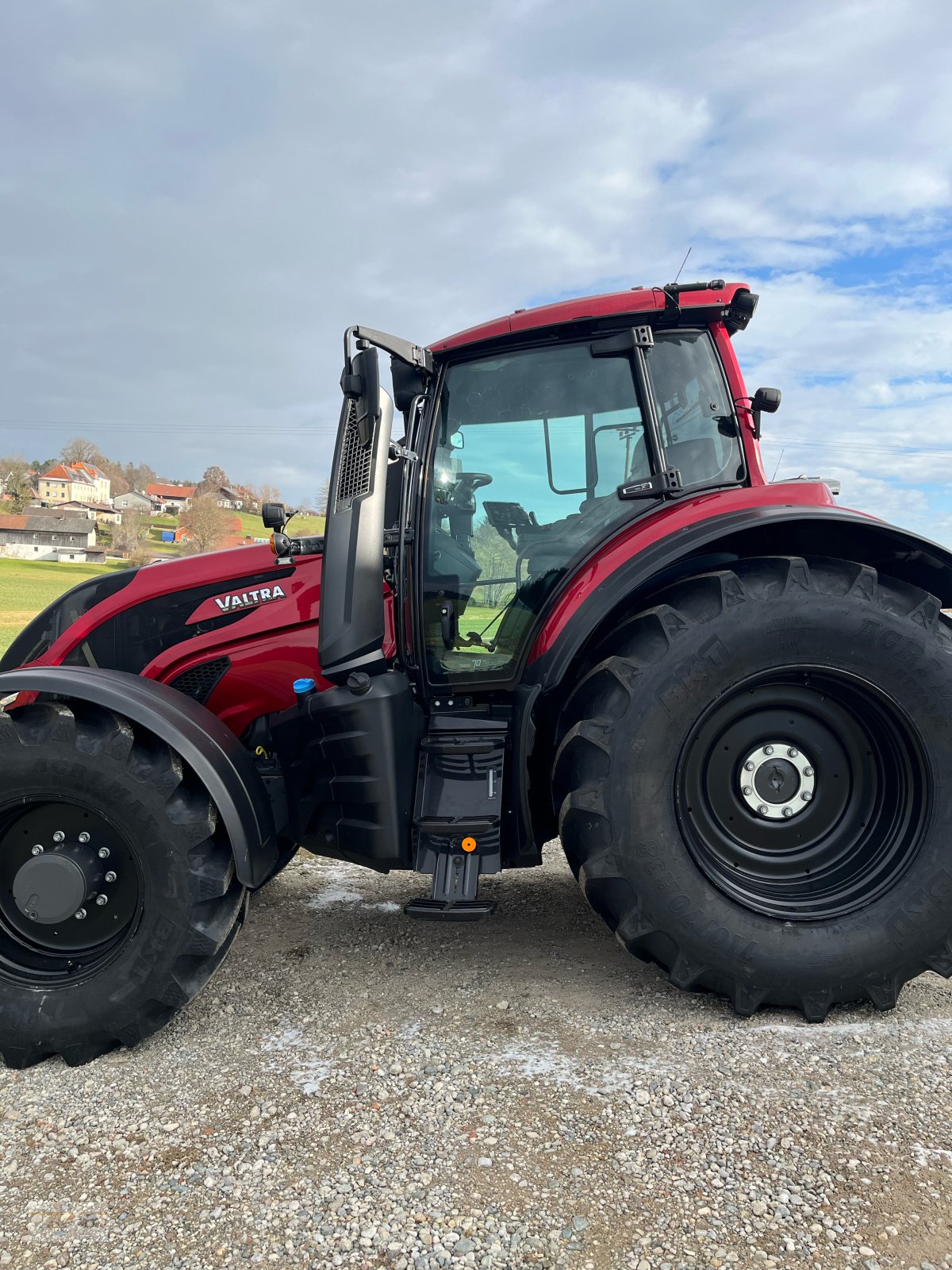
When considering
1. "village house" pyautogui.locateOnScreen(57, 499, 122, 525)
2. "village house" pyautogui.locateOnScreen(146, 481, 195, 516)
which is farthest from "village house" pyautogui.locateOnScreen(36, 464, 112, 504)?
"village house" pyautogui.locateOnScreen(146, 481, 195, 516)

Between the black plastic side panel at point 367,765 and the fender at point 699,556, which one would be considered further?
the black plastic side panel at point 367,765

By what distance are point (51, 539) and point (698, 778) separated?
3218 inches

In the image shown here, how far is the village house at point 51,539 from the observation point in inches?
2911

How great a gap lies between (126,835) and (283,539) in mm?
1169

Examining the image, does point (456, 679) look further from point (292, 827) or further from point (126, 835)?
point (126, 835)

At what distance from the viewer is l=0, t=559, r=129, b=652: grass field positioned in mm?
25231

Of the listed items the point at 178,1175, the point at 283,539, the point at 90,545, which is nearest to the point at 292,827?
the point at 283,539

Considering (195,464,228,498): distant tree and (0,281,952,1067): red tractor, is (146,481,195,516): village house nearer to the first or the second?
(195,464,228,498): distant tree

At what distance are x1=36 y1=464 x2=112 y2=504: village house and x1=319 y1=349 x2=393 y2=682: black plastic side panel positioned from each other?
391 ft

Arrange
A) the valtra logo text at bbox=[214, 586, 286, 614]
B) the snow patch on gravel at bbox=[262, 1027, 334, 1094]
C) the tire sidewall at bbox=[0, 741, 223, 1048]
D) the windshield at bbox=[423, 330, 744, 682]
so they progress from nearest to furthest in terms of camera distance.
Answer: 1. the snow patch on gravel at bbox=[262, 1027, 334, 1094]
2. the tire sidewall at bbox=[0, 741, 223, 1048]
3. the windshield at bbox=[423, 330, 744, 682]
4. the valtra logo text at bbox=[214, 586, 286, 614]

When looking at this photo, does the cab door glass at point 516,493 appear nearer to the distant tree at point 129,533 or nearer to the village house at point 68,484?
the distant tree at point 129,533

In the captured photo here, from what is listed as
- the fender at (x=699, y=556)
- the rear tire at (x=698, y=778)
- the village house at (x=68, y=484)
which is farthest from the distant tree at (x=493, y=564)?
the village house at (x=68, y=484)

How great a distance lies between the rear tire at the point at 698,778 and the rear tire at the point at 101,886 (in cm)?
126

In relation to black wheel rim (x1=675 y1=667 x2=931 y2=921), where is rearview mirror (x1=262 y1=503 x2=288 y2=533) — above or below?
above
